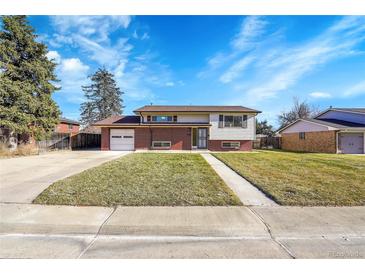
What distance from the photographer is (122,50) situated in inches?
314

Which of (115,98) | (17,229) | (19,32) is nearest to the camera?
(17,229)

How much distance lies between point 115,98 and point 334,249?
45244 mm

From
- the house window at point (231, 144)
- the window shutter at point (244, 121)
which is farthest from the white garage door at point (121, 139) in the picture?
the window shutter at point (244, 121)

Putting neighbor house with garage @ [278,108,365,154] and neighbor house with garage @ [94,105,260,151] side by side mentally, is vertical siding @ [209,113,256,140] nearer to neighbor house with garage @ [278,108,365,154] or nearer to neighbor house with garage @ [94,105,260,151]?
neighbor house with garage @ [94,105,260,151]

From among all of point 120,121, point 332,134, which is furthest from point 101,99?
point 332,134

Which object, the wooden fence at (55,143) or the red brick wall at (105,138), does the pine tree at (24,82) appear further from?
the red brick wall at (105,138)

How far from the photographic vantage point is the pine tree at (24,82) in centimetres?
1534

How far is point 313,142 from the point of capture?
2205 cm

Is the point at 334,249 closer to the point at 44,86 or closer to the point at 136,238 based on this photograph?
the point at 136,238

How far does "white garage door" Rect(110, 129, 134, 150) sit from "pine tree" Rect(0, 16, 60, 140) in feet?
16.3

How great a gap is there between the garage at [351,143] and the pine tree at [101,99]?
37.1 meters

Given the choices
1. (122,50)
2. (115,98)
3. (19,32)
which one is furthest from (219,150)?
(115,98)

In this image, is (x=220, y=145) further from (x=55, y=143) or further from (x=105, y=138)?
(x=55, y=143)

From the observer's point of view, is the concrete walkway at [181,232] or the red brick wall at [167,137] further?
the red brick wall at [167,137]
